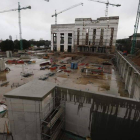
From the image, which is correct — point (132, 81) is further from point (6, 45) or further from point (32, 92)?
point (6, 45)

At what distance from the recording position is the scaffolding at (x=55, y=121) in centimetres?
706

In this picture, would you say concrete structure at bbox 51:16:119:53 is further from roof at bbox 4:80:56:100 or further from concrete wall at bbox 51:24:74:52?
roof at bbox 4:80:56:100

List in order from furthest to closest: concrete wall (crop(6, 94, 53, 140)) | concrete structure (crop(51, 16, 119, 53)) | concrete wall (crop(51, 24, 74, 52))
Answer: concrete wall (crop(51, 24, 74, 52))
concrete structure (crop(51, 16, 119, 53))
concrete wall (crop(6, 94, 53, 140))

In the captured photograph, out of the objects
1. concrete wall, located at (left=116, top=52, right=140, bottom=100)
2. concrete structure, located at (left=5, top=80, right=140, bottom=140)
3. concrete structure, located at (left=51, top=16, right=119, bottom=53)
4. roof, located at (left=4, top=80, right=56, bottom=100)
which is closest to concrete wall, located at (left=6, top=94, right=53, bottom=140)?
concrete structure, located at (left=5, top=80, right=140, bottom=140)

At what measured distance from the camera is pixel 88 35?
6084cm

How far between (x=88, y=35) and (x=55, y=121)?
5994 centimetres

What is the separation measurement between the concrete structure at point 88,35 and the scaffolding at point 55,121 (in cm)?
5588

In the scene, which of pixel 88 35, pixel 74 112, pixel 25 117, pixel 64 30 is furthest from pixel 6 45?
pixel 74 112

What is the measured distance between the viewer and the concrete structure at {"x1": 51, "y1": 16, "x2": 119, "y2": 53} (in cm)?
5647

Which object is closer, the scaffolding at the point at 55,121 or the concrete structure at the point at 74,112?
the concrete structure at the point at 74,112

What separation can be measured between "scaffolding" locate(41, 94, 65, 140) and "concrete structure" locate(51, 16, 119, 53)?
5588cm

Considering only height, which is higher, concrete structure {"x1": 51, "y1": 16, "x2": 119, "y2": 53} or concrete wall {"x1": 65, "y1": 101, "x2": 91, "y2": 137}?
concrete structure {"x1": 51, "y1": 16, "x2": 119, "y2": 53}

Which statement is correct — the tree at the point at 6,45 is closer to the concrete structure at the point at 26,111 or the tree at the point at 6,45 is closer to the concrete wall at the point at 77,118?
the concrete structure at the point at 26,111

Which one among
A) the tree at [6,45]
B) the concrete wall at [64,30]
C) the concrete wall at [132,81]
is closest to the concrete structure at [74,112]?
the concrete wall at [132,81]
